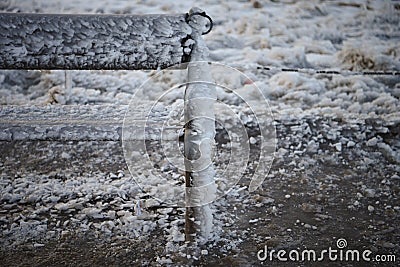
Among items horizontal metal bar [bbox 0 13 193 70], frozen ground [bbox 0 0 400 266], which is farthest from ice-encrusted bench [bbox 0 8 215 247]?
frozen ground [bbox 0 0 400 266]

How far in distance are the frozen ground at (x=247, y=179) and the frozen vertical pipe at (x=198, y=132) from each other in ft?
0.38

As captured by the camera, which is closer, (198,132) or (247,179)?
(198,132)

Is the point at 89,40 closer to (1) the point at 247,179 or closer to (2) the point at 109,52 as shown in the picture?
(2) the point at 109,52

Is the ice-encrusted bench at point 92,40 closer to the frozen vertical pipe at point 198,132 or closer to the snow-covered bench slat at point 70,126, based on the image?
Result: the frozen vertical pipe at point 198,132

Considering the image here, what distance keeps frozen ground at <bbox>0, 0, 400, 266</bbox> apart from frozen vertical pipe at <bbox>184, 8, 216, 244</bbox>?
0.12 meters

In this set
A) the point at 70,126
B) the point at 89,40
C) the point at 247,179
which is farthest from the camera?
the point at 247,179

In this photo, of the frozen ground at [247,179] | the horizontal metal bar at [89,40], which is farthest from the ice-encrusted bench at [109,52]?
the frozen ground at [247,179]

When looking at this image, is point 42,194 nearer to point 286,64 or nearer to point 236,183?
point 236,183

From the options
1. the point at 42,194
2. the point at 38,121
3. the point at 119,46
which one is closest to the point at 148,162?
the point at 42,194

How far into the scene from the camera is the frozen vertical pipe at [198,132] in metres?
1.69

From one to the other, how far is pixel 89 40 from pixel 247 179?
41.4 inches

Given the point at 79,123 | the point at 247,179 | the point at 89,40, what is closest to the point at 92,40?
the point at 89,40

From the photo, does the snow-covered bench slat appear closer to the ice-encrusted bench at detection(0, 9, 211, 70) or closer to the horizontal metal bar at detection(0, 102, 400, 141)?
the horizontal metal bar at detection(0, 102, 400, 141)

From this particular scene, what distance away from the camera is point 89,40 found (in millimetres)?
1602
